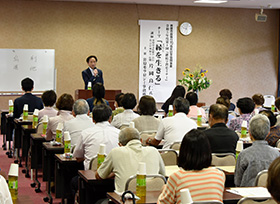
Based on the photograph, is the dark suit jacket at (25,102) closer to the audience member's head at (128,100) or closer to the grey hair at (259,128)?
the audience member's head at (128,100)

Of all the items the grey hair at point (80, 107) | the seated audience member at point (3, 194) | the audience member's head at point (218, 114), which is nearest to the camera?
the seated audience member at point (3, 194)

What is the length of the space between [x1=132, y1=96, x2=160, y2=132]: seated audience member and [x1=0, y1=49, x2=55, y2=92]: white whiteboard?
6.40 meters

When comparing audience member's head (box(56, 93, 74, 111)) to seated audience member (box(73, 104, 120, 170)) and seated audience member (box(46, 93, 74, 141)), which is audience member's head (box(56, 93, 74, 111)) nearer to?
seated audience member (box(46, 93, 74, 141))

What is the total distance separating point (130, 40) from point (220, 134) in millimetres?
8344

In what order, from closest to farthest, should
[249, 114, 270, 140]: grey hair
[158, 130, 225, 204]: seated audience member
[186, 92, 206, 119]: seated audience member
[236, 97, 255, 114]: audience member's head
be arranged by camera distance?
[158, 130, 225, 204]: seated audience member < [249, 114, 270, 140]: grey hair < [236, 97, 255, 114]: audience member's head < [186, 92, 206, 119]: seated audience member

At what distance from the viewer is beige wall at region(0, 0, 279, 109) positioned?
39.6 ft

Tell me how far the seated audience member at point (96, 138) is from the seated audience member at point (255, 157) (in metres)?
1.34

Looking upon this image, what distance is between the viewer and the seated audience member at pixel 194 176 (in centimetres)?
278

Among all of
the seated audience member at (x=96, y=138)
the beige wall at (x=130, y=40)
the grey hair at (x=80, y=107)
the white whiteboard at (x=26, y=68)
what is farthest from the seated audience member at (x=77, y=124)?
the beige wall at (x=130, y=40)

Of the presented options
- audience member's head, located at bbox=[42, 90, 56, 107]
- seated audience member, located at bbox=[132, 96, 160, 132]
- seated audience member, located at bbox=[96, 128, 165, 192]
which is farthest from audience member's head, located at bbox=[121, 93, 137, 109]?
seated audience member, located at bbox=[96, 128, 165, 192]

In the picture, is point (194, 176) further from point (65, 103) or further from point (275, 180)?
point (65, 103)

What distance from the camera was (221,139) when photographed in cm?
471

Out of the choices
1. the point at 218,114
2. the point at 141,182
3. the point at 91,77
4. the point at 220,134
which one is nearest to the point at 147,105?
the point at 218,114

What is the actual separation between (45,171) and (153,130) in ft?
4.84
